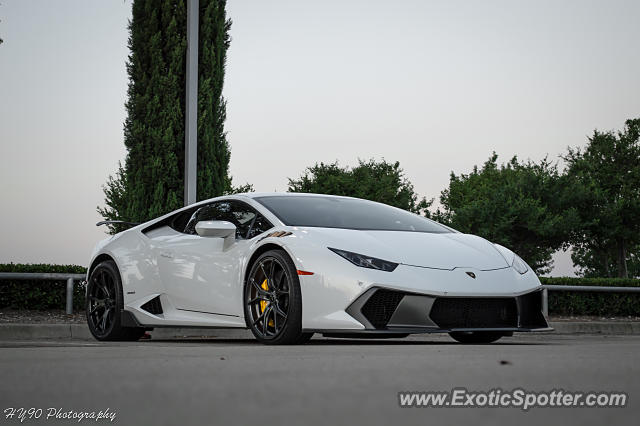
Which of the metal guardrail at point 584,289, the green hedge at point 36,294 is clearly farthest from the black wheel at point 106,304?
the metal guardrail at point 584,289

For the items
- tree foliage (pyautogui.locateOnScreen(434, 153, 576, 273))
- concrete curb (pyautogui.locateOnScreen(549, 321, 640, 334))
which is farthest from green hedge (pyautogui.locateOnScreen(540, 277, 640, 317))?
tree foliage (pyautogui.locateOnScreen(434, 153, 576, 273))

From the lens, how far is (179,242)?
7.91 m

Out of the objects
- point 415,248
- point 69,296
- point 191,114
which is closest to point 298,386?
point 415,248

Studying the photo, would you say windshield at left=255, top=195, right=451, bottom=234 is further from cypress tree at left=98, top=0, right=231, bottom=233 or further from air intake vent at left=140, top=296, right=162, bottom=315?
cypress tree at left=98, top=0, right=231, bottom=233

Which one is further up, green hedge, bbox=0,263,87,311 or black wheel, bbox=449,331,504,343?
black wheel, bbox=449,331,504,343

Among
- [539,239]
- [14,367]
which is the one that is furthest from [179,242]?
[539,239]

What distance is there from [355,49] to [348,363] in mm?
21747

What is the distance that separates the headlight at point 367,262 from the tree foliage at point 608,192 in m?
47.3

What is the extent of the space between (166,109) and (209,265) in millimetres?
12567

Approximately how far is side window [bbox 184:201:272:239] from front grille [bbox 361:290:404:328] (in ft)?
4.47

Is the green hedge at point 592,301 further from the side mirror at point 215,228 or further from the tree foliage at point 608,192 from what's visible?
the tree foliage at point 608,192

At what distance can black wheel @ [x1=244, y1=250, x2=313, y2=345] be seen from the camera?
6348 mm

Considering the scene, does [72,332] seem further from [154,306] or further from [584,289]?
[584,289]

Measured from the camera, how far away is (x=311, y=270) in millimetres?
6273
